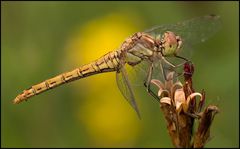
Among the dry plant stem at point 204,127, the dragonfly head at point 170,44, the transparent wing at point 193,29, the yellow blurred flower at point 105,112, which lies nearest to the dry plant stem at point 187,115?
the dry plant stem at point 204,127

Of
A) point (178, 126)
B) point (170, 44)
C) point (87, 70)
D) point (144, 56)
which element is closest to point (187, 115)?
point (178, 126)

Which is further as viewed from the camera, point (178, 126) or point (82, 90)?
point (82, 90)

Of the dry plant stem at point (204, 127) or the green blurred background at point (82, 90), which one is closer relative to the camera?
the dry plant stem at point (204, 127)

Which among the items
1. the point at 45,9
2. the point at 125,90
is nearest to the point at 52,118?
the point at 45,9

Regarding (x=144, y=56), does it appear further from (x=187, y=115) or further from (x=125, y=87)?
(x=187, y=115)

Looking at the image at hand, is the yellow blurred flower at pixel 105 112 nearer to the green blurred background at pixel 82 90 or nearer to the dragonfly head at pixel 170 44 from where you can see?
the green blurred background at pixel 82 90

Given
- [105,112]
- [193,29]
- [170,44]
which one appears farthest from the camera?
[105,112]

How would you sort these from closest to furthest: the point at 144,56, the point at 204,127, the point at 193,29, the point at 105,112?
the point at 204,127, the point at 144,56, the point at 193,29, the point at 105,112
